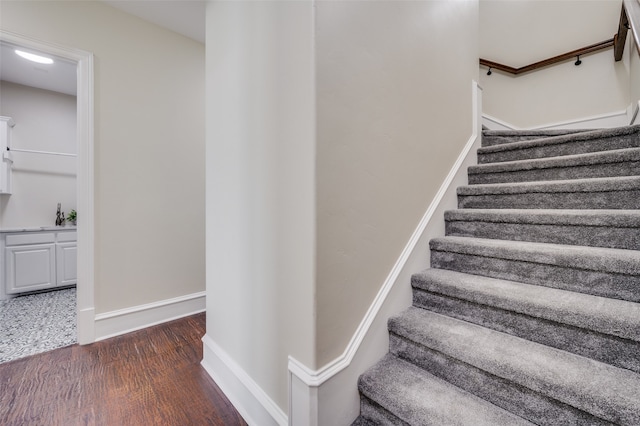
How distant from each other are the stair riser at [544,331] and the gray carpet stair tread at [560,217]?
57cm

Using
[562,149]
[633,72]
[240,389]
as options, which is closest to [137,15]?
[240,389]

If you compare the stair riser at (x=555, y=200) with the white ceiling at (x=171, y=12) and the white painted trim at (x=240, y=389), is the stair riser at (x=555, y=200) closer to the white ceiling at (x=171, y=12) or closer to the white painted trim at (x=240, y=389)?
the white painted trim at (x=240, y=389)

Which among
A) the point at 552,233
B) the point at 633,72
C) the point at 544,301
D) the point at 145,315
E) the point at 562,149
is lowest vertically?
the point at 145,315

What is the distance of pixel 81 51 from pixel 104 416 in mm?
2394

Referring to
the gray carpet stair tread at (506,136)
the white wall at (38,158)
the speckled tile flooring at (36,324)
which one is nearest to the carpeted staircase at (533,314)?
the gray carpet stair tread at (506,136)

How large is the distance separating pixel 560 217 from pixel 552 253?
0.27m

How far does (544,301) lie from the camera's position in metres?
1.04

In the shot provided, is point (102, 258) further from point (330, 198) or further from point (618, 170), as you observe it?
point (618, 170)

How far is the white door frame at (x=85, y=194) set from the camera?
193 centimetres

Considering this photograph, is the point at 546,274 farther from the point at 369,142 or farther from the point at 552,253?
the point at 369,142

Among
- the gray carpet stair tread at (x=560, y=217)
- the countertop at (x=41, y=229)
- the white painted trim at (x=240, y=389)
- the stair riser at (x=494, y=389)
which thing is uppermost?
the gray carpet stair tread at (x=560, y=217)

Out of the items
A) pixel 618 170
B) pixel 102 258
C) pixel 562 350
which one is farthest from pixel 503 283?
pixel 102 258

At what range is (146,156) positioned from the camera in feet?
7.33

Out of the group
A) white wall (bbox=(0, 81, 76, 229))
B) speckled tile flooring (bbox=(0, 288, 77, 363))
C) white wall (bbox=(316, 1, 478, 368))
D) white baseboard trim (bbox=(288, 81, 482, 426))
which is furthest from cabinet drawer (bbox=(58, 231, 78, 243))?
white wall (bbox=(316, 1, 478, 368))
